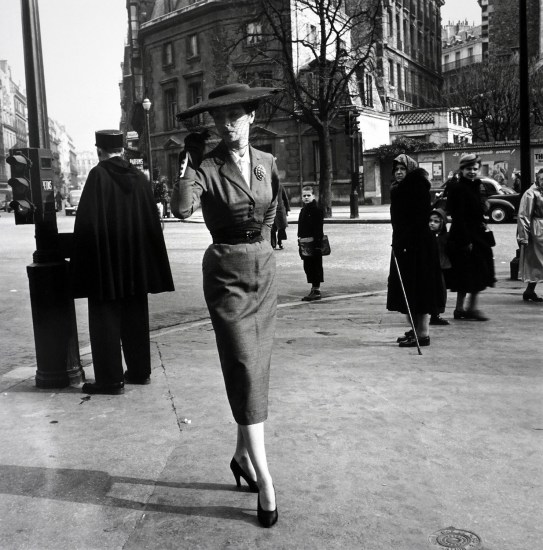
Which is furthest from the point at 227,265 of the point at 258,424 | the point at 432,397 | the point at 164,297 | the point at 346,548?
the point at 164,297

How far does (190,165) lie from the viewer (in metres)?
3.24

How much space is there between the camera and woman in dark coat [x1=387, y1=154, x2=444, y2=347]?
21.0 feet

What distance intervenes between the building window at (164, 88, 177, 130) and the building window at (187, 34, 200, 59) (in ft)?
9.00

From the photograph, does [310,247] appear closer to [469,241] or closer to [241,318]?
[469,241]

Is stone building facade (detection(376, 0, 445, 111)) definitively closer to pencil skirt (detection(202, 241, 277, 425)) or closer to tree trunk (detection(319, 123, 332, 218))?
tree trunk (detection(319, 123, 332, 218))

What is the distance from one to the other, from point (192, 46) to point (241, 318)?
1855 inches

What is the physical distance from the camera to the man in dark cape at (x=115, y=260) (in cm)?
520

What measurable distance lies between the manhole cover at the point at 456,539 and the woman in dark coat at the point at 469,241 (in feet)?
16.1

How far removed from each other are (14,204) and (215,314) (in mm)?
2513

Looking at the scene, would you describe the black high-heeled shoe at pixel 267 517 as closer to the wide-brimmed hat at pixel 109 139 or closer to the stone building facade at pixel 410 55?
A: the wide-brimmed hat at pixel 109 139

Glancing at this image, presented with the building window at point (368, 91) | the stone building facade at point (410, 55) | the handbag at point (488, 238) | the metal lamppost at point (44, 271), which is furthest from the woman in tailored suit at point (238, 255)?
the stone building facade at point (410, 55)

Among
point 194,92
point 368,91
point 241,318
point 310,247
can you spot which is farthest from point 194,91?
point 241,318

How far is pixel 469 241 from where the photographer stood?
7.75m

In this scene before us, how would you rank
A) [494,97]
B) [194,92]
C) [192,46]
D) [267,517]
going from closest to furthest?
[267,517], [494,97], [192,46], [194,92]
